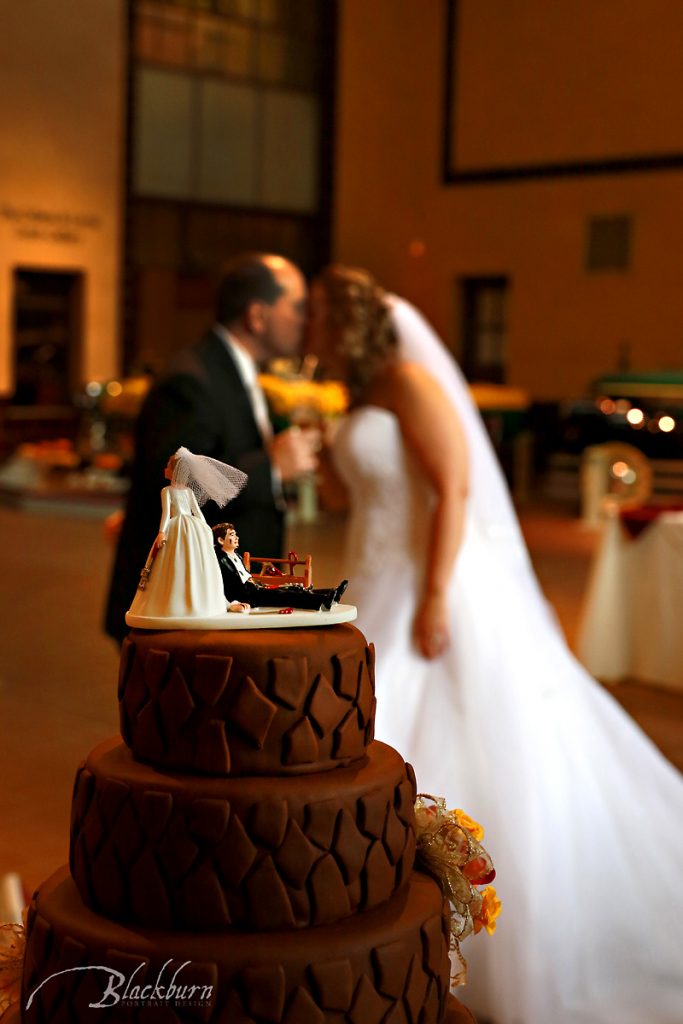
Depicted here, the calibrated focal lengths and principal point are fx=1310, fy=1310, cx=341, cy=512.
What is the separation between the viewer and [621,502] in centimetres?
670

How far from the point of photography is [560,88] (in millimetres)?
16625

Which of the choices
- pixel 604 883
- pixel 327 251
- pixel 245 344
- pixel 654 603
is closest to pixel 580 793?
pixel 604 883

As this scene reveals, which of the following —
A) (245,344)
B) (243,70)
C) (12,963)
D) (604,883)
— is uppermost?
(243,70)

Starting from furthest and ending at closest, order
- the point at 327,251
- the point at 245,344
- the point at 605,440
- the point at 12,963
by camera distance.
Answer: the point at 327,251 < the point at 605,440 < the point at 245,344 < the point at 12,963

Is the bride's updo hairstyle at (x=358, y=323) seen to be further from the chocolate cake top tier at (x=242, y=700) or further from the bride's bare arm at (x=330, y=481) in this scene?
the chocolate cake top tier at (x=242, y=700)

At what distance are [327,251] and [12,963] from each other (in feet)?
58.4

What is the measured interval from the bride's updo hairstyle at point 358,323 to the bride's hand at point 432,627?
56 cm

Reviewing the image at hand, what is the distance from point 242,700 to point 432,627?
5.76 ft

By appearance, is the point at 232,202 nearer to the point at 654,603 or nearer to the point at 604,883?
the point at 654,603

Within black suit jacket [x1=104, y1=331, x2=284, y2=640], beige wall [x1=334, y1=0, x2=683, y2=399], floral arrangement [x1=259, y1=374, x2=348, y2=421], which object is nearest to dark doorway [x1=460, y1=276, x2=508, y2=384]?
beige wall [x1=334, y1=0, x2=683, y2=399]

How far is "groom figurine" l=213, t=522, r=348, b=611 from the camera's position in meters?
1.43

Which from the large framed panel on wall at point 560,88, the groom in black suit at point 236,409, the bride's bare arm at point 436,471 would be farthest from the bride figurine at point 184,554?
the large framed panel on wall at point 560,88

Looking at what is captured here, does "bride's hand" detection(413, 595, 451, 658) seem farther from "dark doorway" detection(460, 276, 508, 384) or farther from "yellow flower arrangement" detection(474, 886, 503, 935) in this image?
"dark doorway" detection(460, 276, 508, 384)

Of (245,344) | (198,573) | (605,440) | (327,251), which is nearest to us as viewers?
(198,573)
